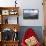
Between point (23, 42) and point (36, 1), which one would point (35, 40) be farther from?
point (36, 1)

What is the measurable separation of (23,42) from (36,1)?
171 cm

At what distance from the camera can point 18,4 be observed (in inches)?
239

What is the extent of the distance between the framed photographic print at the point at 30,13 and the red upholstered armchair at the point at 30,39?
526mm

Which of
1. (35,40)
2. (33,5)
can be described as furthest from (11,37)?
(33,5)

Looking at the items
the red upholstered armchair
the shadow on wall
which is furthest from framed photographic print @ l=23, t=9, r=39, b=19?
the red upholstered armchair

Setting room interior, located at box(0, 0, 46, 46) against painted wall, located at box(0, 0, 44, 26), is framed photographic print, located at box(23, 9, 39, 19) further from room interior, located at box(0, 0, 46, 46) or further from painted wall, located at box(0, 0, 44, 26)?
painted wall, located at box(0, 0, 44, 26)

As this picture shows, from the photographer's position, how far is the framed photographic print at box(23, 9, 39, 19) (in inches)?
238

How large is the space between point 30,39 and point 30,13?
1186 mm

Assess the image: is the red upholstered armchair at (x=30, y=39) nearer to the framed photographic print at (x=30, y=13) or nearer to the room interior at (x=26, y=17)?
the room interior at (x=26, y=17)

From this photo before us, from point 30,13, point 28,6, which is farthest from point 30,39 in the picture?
point 28,6

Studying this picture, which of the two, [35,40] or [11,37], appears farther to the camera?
[11,37]

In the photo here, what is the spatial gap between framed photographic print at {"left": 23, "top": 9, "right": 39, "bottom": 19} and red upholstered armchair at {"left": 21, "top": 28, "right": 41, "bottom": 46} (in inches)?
20.7

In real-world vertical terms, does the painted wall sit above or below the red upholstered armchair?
above

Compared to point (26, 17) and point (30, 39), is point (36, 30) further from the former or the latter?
point (30, 39)
